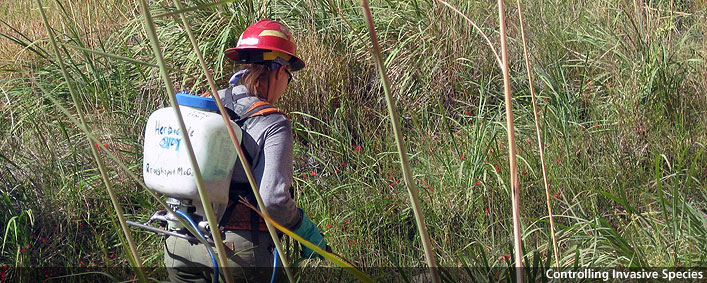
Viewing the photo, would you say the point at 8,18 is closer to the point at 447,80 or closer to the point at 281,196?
the point at 447,80

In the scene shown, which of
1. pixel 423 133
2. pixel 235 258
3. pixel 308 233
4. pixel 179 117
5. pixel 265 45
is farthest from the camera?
pixel 423 133

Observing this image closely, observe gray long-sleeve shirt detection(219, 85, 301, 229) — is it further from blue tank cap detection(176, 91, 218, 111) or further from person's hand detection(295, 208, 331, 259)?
blue tank cap detection(176, 91, 218, 111)

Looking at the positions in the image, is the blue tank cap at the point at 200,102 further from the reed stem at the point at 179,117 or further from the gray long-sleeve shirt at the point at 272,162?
the reed stem at the point at 179,117

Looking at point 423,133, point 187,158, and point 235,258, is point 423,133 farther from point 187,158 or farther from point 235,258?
point 187,158

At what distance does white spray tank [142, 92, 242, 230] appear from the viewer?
2055 mm

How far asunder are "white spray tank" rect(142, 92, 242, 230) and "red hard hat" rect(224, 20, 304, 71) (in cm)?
52

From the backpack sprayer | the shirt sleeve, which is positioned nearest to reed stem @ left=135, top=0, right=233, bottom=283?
the backpack sprayer

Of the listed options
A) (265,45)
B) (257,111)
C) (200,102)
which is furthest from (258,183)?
(265,45)

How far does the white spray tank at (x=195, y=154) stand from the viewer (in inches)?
80.9

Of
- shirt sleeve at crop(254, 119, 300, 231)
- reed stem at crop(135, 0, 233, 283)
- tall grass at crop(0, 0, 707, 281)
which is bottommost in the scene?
tall grass at crop(0, 0, 707, 281)

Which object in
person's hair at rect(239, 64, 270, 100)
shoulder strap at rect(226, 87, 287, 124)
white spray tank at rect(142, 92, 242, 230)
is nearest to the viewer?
white spray tank at rect(142, 92, 242, 230)

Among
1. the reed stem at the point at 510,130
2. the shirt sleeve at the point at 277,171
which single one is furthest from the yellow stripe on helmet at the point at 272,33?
the reed stem at the point at 510,130

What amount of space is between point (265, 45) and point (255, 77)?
5.9 inches

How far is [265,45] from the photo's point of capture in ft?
8.49
